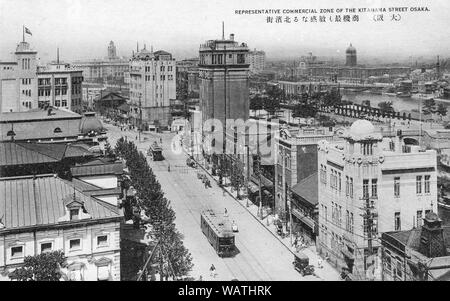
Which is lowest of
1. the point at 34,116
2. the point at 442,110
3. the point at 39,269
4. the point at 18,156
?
the point at 39,269

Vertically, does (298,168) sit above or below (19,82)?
below

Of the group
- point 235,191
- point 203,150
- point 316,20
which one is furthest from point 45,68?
point 316,20

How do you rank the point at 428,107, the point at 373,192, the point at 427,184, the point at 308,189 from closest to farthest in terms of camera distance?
the point at 373,192 < the point at 427,184 < the point at 308,189 < the point at 428,107

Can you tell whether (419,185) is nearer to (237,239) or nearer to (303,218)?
(303,218)

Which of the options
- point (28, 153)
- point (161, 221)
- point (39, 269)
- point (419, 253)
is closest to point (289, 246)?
point (161, 221)

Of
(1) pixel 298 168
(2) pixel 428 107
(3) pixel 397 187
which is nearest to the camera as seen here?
(3) pixel 397 187

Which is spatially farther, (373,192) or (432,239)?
(373,192)
